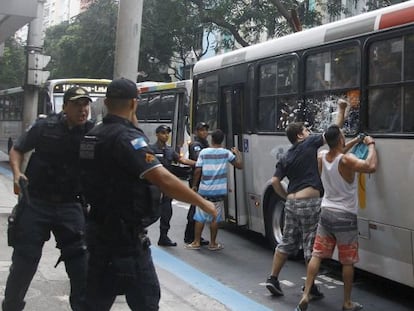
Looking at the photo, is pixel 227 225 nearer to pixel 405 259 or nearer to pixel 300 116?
pixel 300 116

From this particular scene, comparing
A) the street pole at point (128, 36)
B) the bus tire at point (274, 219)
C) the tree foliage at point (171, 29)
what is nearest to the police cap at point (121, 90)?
the street pole at point (128, 36)

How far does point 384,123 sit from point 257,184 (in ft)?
8.86

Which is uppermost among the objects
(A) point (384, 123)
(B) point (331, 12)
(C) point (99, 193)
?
(B) point (331, 12)

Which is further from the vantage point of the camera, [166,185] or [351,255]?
[351,255]

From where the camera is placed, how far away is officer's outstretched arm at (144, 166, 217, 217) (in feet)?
9.37

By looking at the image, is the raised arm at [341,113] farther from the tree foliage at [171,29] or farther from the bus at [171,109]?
the tree foliage at [171,29]

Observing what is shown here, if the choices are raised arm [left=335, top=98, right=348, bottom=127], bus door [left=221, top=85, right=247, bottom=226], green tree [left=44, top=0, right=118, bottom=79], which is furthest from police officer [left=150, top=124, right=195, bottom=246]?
green tree [left=44, top=0, right=118, bottom=79]

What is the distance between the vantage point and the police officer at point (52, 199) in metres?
4.07

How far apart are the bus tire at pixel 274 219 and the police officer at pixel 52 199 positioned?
12.5 feet

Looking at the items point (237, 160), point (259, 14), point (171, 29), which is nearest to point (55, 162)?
point (237, 160)

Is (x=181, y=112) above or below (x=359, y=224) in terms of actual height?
above

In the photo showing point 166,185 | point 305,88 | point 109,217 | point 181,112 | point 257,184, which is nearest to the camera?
point 166,185

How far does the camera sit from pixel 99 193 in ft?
10.1

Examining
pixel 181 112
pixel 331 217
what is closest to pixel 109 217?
pixel 331 217
